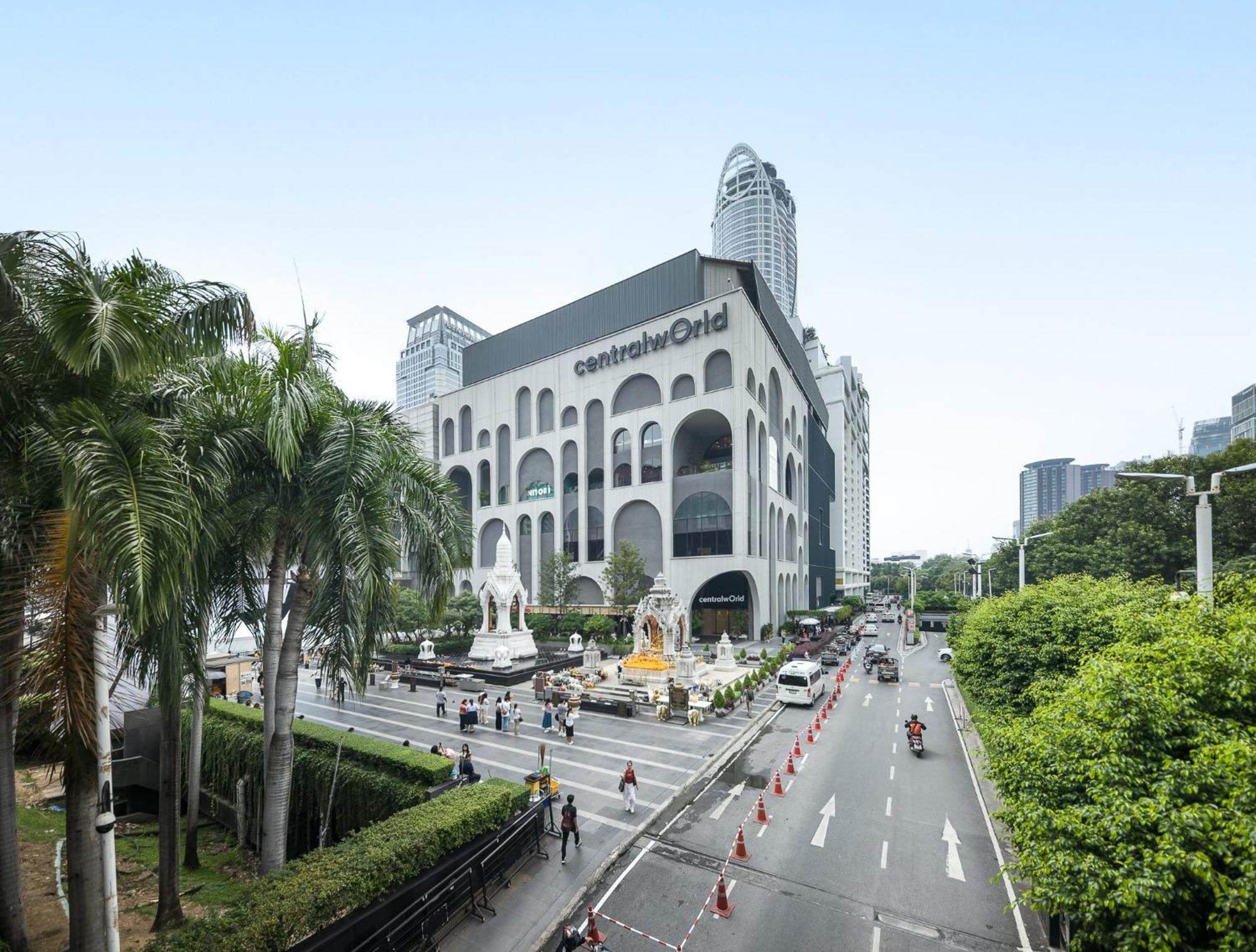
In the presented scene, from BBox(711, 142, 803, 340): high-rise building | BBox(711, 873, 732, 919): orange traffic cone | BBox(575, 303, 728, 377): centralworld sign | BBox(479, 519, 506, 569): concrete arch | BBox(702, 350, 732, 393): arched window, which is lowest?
BBox(711, 873, 732, 919): orange traffic cone

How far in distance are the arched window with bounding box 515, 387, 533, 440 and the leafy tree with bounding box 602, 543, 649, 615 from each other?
23.4m

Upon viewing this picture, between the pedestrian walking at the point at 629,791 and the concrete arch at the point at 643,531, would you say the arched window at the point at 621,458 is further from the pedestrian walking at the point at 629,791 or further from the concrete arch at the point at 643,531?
the pedestrian walking at the point at 629,791

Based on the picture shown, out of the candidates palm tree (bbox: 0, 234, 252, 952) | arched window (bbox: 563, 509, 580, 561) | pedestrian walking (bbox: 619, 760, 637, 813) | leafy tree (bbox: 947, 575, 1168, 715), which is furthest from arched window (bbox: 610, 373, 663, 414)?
palm tree (bbox: 0, 234, 252, 952)

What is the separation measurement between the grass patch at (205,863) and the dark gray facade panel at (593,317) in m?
53.6

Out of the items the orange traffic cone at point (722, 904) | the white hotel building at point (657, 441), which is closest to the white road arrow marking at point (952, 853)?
the orange traffic cone at point (722, 904)

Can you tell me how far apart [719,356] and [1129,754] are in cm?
5058

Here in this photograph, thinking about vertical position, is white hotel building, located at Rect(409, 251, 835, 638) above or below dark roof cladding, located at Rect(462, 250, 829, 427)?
below

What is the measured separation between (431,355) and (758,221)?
10388 cm

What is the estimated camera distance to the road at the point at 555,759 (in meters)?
11.1

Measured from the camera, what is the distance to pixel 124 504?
6598 millimetres

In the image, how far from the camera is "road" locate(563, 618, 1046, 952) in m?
10.5

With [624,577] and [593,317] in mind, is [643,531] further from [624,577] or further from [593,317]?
[593,317]

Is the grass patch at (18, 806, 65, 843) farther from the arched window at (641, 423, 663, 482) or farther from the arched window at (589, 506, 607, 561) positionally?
the arched window at (641, 423, 663, 482)

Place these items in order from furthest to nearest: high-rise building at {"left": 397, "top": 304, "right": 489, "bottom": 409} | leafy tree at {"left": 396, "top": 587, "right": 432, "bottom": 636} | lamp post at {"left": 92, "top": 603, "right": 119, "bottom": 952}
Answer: high-rise building at {"left": 397, "top": 304, "right": 489, "bottom": 409} → leafy tree at {"left": 396, "top": 587, "right": 432, "bottom": 636} → lamp post at {"left": 92, "top": 603, "right": 119, "bottom": 952}
